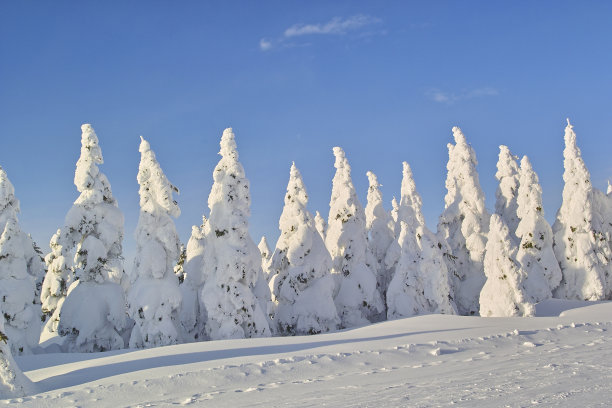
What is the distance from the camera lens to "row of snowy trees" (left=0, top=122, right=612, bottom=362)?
26203mm

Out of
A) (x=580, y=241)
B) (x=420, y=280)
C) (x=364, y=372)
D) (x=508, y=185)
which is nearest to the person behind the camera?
(x=364, y=372)

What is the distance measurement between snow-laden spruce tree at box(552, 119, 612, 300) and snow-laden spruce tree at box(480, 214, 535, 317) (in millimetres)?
11560

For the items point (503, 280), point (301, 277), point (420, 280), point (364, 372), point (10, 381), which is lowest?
point (364, 372)

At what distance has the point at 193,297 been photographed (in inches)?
1209

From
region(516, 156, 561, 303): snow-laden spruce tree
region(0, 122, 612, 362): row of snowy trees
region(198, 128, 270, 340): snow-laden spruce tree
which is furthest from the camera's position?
region(516, 156, 561, 303): snow-laden spruce tree

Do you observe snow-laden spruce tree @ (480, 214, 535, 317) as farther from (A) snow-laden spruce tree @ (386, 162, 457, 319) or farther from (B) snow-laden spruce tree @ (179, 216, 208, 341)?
(B) snow-laden spruce tree @ (179, 216, 208, 341)

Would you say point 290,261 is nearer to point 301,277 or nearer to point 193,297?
point 301,277

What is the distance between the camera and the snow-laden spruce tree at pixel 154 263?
2536 cm

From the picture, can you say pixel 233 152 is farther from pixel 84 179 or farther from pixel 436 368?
pixel 436 368

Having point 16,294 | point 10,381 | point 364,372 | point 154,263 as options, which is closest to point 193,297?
point 154,263

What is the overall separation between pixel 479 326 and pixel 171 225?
15.2 m

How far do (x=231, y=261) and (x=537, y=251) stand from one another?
2183 centimetres

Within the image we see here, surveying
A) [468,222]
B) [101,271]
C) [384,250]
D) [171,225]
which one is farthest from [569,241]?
[101,271]

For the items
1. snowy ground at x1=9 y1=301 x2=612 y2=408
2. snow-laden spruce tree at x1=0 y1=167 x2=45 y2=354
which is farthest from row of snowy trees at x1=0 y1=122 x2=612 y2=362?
snowy ground at x1=9 y1=301 x2=612 y2=408
